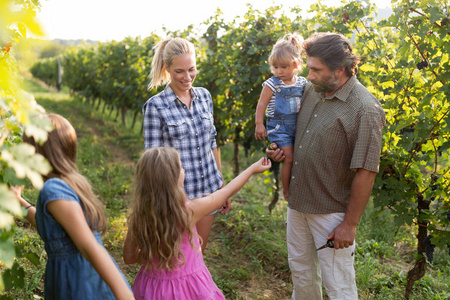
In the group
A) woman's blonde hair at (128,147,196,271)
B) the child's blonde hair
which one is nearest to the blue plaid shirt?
the child's blonde hair

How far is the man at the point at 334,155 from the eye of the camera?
7.25ft

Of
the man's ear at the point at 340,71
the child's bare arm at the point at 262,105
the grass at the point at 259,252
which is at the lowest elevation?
the grass at the point at 259,252

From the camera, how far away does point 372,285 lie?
11.3 ft

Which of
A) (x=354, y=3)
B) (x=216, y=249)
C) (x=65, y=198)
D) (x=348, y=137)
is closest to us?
(x=65, y=198)

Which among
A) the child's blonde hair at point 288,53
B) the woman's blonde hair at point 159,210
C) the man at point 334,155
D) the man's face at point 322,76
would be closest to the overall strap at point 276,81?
the child's blonde hair at point 288,53

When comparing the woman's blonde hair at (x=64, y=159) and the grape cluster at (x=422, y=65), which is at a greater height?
the grape cluster at (x=422, y=65)

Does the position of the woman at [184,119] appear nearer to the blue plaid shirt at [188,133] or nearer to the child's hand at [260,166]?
the blue plaid shirt at [188,133]

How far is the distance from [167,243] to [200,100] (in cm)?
124

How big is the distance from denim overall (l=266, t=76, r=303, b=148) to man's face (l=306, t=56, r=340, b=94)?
1.17ft

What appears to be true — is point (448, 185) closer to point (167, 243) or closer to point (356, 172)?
point (356, 172)

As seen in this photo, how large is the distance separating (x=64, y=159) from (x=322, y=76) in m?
1.42

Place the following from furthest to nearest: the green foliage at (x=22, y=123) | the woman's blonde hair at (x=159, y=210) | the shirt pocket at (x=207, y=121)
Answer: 1. the shirt pocket at (x=207, y=121)
2. the woman's blonde hair at (x=159, y=210)
3. the green foliage at (x=22, y=123)

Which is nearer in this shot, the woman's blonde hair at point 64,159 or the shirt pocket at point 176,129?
the woman's blonde hair at point 64,159

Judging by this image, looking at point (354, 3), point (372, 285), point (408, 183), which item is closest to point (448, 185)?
point (408, 183)
